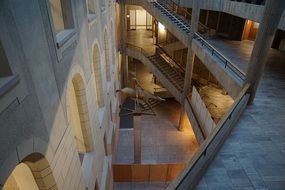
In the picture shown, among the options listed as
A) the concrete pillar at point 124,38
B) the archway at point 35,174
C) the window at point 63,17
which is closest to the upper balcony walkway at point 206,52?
the concrete pillar at point 124,38

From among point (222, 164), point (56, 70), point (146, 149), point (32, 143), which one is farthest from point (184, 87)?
point (32, 143)

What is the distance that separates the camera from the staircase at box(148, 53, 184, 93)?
16.4 m

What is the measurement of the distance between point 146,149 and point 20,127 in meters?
12.2

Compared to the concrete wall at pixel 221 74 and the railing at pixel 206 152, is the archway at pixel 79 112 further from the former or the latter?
the concrete wall at pixel 221 74

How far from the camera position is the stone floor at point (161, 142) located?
13930 mm

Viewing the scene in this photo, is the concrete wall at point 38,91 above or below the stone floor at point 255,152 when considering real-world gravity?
above

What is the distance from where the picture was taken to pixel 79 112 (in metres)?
6.49

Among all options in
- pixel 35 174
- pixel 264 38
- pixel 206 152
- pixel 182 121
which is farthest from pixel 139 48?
pixel 35 174

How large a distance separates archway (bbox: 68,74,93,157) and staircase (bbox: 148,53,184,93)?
10.1 meters

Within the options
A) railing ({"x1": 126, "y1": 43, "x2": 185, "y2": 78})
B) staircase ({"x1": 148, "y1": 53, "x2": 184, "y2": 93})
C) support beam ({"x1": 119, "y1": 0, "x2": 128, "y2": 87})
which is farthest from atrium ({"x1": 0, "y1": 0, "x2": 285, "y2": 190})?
support beam ({"x1": 119, "y1": 0, "x2": 128, "y2": 87})

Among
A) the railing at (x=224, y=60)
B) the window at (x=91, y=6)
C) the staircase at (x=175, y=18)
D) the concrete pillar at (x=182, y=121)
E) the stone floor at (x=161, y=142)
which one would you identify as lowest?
the stone floor at (x=161, y=142)

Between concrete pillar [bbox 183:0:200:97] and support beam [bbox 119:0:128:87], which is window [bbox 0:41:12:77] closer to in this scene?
concrete pillar [bbox 183:0:200:97]

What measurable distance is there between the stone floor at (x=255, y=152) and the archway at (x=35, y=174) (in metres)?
3.04

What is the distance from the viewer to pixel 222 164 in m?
5.12
